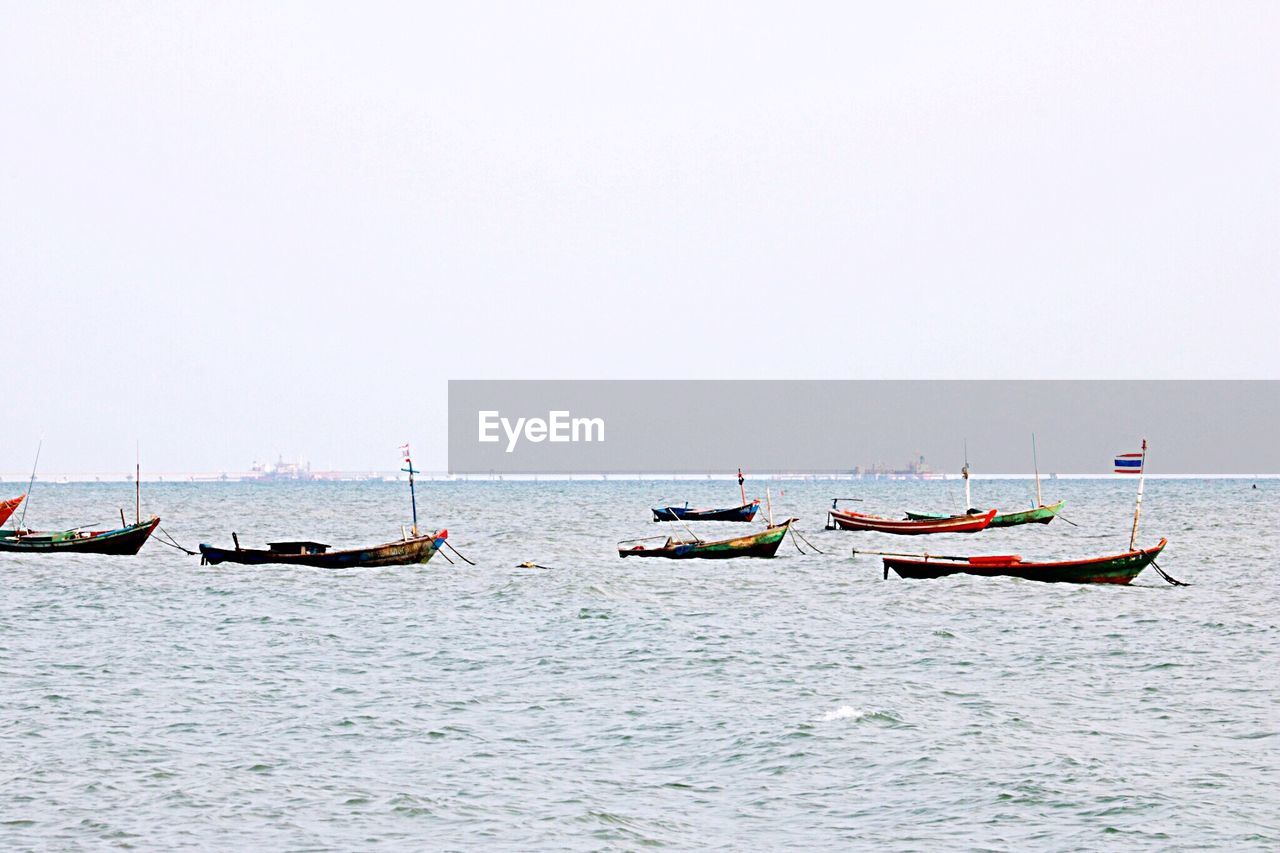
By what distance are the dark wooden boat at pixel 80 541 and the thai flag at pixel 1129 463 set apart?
4020 centimetres

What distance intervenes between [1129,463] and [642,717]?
2548cm

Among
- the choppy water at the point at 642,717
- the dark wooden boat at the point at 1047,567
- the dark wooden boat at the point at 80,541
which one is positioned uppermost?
the dark wooden boat at the point at 80,541

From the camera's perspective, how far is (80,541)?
2340 inches

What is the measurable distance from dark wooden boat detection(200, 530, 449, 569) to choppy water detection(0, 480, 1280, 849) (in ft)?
18.4

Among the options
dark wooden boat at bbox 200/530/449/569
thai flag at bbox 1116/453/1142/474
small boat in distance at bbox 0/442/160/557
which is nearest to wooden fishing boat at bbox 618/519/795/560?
dark wooden boat at bbox 200/530/449/569

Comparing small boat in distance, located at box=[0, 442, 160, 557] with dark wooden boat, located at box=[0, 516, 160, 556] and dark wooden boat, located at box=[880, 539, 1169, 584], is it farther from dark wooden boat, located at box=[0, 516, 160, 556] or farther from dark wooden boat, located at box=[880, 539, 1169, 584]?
dark wooden boat, located at box=[880, 539, 1169, 584]

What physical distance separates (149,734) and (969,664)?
17.1 m

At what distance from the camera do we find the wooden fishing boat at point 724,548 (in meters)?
56.7

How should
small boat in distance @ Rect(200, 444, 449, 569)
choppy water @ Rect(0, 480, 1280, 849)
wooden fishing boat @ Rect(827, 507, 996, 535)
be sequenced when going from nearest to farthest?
choppy water @ Rect(0, 480, 1280, 849)
small boat in distance @ Rect(200, 444, 449, 569)
wooden fishing boat @ Rect(827, 507, 996, 535)

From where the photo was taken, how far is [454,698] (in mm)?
25547

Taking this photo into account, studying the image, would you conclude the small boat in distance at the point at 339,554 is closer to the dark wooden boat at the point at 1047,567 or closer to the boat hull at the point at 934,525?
the dark wooden boat at the point at 1047,567

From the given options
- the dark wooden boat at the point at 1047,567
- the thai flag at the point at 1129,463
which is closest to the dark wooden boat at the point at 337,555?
the dark wooden boat at the point at 1047,567

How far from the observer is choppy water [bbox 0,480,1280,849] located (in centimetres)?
1731

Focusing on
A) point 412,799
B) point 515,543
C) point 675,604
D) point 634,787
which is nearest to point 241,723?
point 412,799
